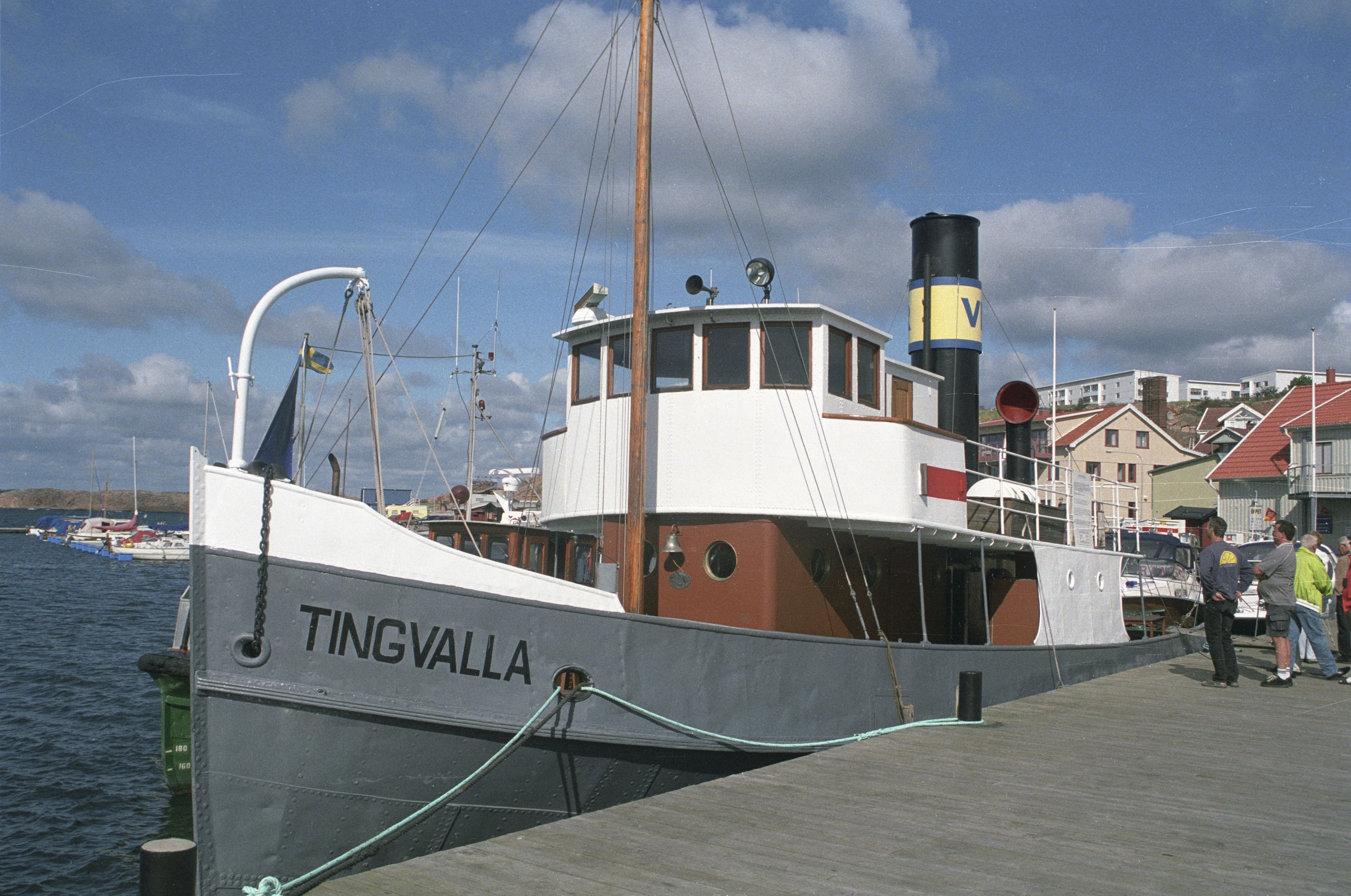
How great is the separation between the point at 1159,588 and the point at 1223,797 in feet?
47.1

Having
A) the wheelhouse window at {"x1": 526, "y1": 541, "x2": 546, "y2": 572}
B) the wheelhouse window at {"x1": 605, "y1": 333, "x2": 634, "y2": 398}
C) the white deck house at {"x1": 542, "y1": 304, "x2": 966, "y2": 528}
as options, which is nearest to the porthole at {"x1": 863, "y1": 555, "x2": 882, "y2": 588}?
the white deck house at {"x1": 542, "y1": 304, "x2": 966, "y2": 528}

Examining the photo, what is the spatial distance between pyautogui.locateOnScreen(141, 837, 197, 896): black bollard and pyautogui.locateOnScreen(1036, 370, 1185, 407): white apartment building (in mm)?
101849

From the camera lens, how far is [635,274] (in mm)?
7566

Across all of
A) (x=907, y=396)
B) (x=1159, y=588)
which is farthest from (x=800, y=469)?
(x=1159, y=588)

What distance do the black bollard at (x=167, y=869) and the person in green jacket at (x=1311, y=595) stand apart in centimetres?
1077

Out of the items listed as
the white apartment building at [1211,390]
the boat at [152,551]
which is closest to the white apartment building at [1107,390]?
the white apartment building at [1211,390]

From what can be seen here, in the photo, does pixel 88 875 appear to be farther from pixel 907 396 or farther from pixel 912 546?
pixel 907 396

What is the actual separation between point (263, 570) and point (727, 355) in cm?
438

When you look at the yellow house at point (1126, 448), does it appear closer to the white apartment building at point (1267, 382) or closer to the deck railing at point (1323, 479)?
the deck railing at point (1323, 479)

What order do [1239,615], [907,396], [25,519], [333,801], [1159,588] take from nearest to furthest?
[333,801] < [907,396] < [1159,588] < [1239,615] < [25,519]

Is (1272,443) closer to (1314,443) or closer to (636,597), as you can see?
(1314,443)

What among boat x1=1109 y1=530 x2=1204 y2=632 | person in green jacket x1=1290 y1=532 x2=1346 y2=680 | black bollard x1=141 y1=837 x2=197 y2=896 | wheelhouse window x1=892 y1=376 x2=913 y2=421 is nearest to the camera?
black bollard x1=141 y1=837 x2=197 y2=896

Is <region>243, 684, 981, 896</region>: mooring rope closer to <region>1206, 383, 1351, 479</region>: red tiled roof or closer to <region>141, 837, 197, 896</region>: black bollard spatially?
<region>141, 837, 197, 896</region>: black bollard

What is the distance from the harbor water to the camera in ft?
32.3
